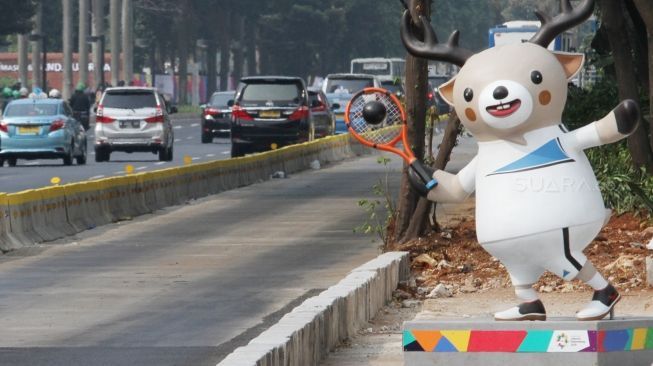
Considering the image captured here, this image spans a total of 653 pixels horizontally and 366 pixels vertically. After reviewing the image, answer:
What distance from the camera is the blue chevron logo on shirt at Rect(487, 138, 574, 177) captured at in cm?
1038

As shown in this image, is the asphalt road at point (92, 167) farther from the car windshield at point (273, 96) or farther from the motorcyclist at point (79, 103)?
the car windshield at point (273, 96)

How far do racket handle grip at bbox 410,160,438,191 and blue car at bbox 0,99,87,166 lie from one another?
3170cm

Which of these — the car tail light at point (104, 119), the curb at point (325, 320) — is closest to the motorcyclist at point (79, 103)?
the car tail light at point (104, 119)

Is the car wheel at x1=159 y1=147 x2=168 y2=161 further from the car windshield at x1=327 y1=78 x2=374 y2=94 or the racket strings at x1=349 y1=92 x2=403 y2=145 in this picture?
the racket strings at x1=349 y1=92 x2=403 y2=145

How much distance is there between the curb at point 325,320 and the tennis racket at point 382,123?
1.09 meters

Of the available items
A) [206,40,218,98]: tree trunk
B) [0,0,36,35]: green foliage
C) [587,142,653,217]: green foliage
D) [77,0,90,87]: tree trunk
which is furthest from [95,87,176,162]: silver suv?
[206,40,218,98]: tree trunk

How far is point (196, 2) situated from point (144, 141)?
63.1 m

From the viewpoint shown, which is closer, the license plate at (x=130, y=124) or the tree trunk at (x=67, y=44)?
the license plate at (x=130, y=124)

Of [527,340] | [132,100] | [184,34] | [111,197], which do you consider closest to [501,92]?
[527,340]

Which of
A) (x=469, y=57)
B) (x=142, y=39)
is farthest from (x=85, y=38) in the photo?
(x=469, y=57)

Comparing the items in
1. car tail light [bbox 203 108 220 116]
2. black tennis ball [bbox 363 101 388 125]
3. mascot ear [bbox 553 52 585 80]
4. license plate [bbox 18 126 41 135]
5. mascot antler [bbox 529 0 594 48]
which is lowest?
car tail light [bbox 203 108 220 116]

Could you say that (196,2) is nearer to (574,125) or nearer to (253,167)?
(253,167)

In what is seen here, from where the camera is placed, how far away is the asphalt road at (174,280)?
13461 mm

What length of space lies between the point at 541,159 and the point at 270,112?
3439cm
